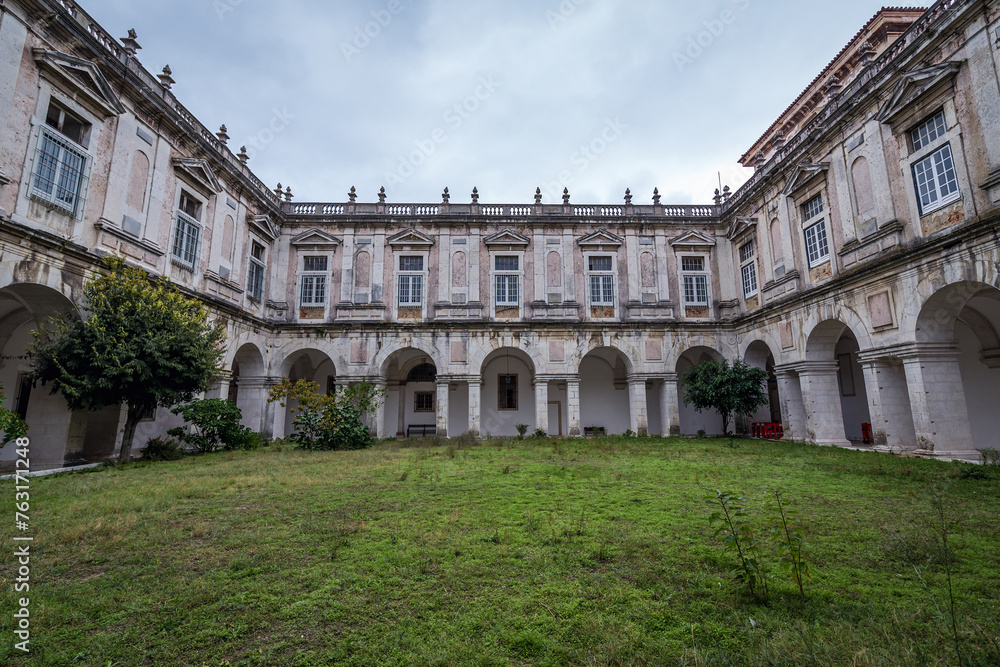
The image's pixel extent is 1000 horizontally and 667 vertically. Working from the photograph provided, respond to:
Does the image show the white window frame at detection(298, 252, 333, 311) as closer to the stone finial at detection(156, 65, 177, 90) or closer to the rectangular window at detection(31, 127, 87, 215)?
the stone finial at detection(156, 65, 177, 90)

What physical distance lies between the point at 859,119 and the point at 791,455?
341 inches

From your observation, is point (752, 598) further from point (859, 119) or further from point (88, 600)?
point (859, 119)

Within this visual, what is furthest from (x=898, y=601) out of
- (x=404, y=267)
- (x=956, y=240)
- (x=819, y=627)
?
(x=404, y=267)

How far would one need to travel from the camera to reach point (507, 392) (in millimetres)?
20125

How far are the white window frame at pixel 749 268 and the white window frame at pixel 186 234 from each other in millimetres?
18401

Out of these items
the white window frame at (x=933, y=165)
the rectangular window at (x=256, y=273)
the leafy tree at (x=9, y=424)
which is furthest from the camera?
the rectangular window at (x=256, y=273)

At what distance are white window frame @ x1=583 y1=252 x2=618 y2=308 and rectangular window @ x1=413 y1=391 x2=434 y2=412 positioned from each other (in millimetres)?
7939

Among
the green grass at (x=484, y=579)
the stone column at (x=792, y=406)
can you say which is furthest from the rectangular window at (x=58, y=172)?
the stone column at (x=792, y=406)

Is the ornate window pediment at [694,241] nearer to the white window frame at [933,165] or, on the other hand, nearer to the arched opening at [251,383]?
the white window frame at [933,165]

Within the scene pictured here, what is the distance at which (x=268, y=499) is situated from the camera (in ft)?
19.7

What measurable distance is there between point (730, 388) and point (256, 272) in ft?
55.6

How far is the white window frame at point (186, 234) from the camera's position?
1295 cm

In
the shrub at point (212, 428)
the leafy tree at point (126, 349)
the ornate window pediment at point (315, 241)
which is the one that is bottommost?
the shrub at point (212, 428)

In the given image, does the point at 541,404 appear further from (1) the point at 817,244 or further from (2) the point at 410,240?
(1) the point at 817,244
